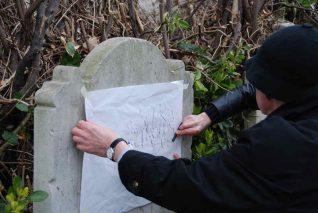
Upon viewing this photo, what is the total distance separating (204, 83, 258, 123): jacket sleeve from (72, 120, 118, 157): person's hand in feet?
2.29

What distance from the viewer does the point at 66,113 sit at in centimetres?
156

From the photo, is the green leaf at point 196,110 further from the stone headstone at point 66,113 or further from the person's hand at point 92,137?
the person's hand at point 92,137

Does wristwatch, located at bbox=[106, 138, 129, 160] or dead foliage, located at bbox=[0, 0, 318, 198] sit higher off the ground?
dead foliage, located at bbox=[0, 0, 318, 198]

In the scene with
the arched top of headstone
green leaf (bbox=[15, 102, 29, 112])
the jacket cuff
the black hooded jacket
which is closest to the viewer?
the black hooded jacket

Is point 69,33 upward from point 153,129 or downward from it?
upward

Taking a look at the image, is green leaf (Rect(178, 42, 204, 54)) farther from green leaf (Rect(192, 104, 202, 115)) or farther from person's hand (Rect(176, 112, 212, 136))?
person's hand (Rect(176, 112, 212, 136))

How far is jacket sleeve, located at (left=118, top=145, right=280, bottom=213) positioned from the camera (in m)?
1.37

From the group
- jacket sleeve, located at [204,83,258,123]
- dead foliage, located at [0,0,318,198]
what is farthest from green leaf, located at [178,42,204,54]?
jacket sleeve, located at [204,83,258,123]

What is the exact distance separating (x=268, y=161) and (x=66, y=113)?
0.64 metres

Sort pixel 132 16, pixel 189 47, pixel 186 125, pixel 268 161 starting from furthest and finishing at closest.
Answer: pixel 189 47 → pixel 132 16 → pixel 186 125 → pixel 268 161

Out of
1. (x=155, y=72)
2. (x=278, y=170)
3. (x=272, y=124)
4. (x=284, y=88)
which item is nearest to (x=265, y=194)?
(x=278, y=170)

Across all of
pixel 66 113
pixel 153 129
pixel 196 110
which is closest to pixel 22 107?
pixel 66 113

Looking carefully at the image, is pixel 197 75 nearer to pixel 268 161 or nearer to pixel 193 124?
pixel 193 124

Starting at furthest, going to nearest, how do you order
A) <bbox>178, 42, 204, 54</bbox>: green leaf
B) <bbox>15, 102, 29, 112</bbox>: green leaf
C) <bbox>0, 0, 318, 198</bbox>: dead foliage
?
<bbox>178, 42, 204, 54</bbox>: green leaf < <bbox>0, 0, 318, 198</bbox>: dead foliage < <bbox>15, 102, 29, 112</bbox>: green leaf
